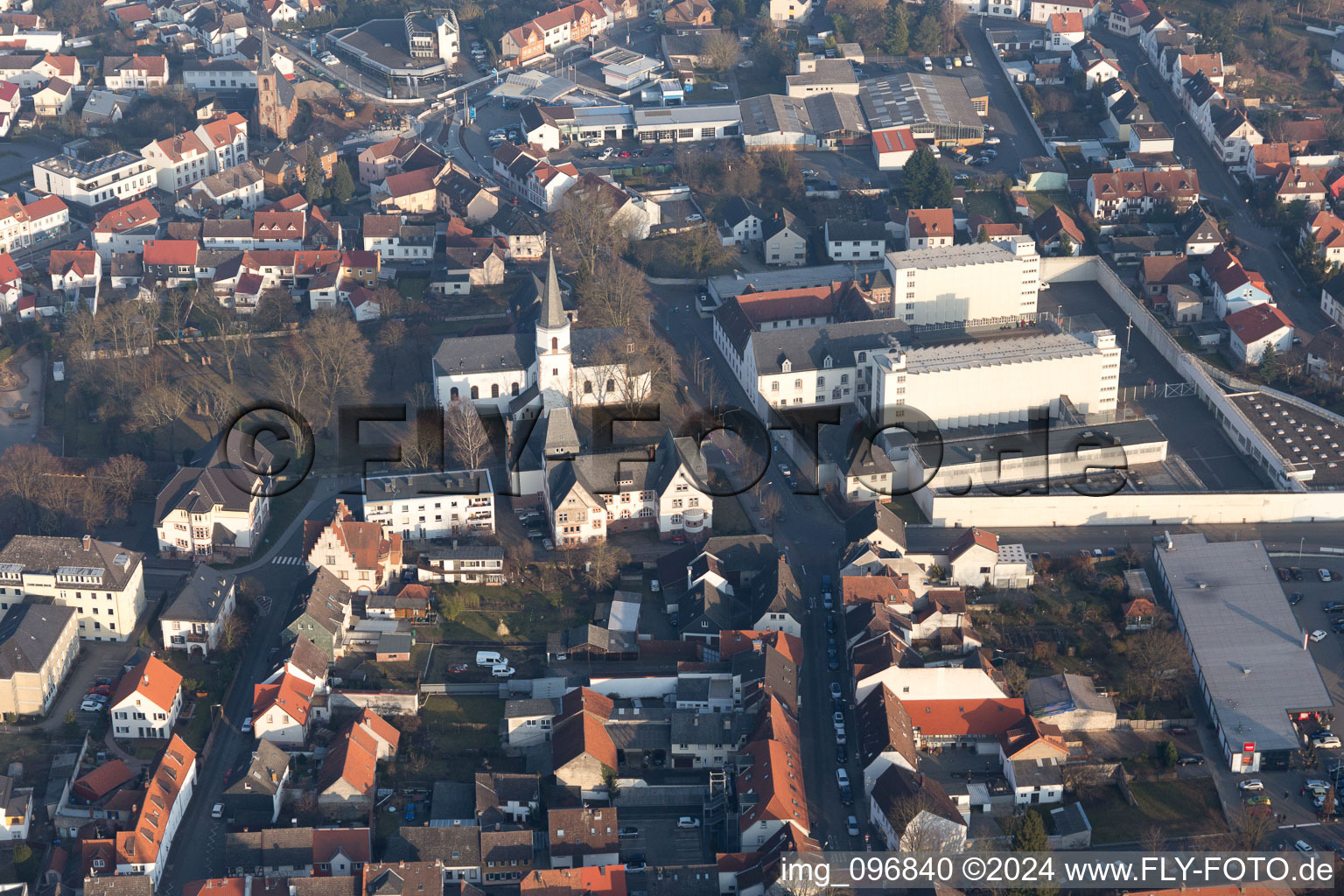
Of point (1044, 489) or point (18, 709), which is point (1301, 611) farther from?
point (18, 709)

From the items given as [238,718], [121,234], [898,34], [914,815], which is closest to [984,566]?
[914,815]

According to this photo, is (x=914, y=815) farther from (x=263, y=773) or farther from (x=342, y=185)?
(x=342, y=185)

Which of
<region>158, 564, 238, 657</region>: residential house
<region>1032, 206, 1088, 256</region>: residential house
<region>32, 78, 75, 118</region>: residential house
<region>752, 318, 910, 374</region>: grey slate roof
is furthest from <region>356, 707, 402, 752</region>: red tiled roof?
<region>32, 78, 75, 118</region>: residential house

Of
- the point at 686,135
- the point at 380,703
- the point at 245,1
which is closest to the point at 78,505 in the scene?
the point at 380,703

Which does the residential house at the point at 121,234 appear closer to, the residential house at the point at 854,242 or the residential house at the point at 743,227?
the residential house at the point at 743,227

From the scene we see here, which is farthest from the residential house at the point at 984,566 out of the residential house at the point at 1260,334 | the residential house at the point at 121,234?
the residential house at the point at 121,234

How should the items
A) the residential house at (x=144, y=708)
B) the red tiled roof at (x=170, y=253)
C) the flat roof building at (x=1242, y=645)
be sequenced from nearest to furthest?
the flat roof building at (x=1242, y=645) → the residential house at (x=144, y=708) → the red tiled roof at (x=170, y=253)

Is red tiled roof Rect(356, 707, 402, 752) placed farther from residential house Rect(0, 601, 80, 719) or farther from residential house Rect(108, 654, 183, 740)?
residential house Rect(0, 601, 80, 719)
